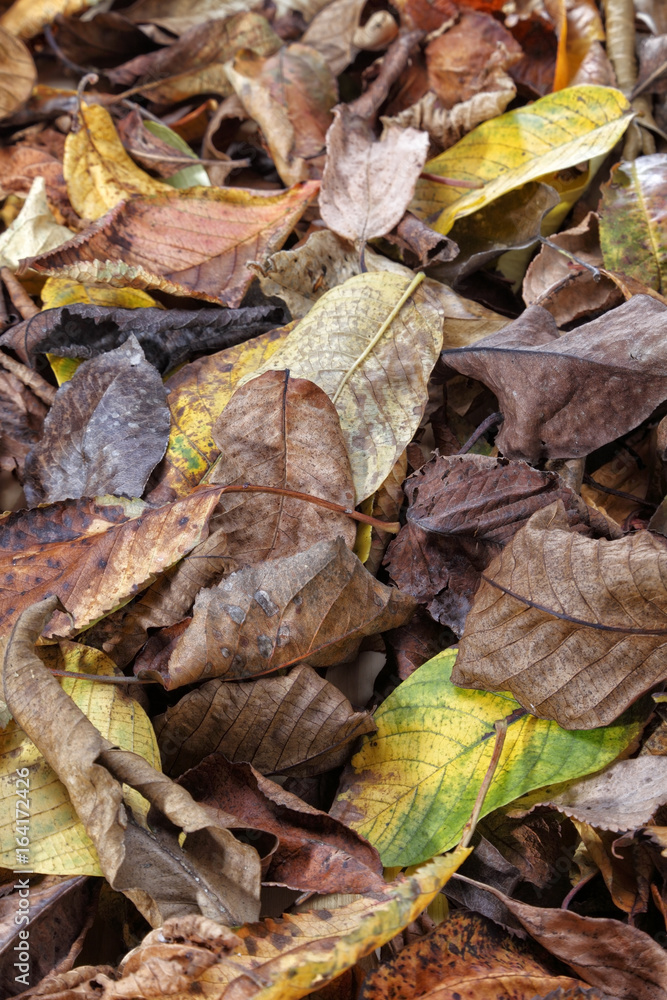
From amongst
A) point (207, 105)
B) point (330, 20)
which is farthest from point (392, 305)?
point (330, 20)

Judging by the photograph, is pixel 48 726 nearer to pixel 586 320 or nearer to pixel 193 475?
pixel 193 475

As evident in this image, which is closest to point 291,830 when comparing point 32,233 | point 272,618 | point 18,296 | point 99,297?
point 272,618

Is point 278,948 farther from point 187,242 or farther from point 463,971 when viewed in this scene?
point 187,242

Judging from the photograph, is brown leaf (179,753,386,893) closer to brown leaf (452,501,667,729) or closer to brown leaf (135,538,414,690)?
brown leaf (135,538,414,690)

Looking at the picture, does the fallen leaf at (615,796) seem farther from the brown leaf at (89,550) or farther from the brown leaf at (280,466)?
the brown leaf at (89,550)

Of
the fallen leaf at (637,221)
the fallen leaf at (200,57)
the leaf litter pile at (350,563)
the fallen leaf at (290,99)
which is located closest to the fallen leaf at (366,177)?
the leaf litter pile at (350,563)
